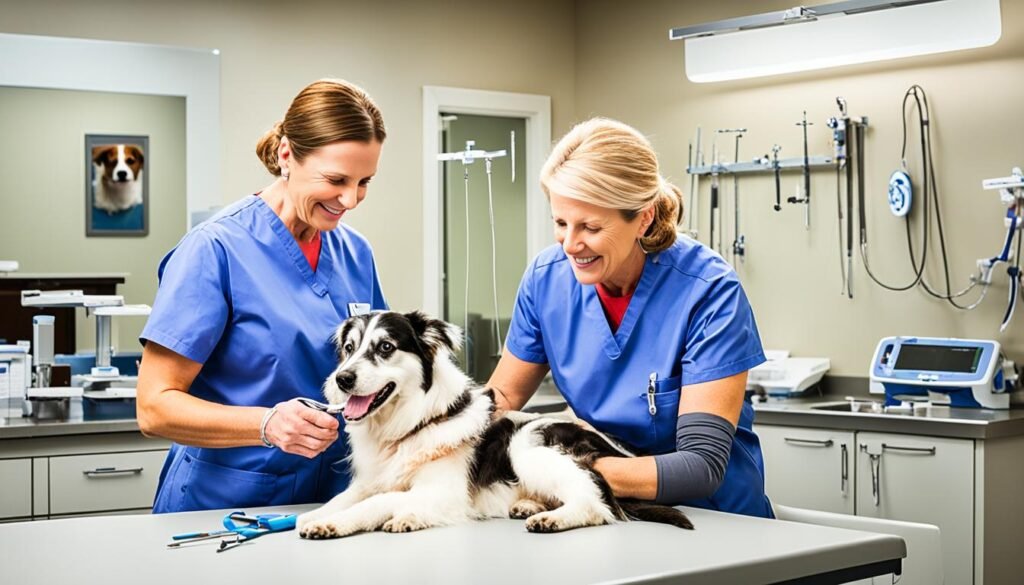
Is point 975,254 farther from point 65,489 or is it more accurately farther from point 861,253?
point 65,489

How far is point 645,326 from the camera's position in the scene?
194cm

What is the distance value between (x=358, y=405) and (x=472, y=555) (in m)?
0.33

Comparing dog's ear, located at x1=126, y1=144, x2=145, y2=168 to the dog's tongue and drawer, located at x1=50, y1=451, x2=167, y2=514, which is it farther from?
the dog's tongue

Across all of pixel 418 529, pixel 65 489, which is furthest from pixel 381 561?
pixel 65 489

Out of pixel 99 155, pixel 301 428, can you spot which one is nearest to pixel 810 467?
pixel 301 428

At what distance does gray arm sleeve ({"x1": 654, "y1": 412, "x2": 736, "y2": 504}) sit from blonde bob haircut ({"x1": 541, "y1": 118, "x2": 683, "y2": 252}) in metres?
0.33

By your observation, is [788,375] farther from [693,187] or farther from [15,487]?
[15,487]

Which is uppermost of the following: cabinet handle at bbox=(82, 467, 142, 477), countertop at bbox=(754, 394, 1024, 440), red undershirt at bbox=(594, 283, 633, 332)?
Answer: red undershirt at bbox=(594, 283, 633, 332)

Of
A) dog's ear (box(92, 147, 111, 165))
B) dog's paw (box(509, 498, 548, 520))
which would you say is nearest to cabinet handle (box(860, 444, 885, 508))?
dog's paw (box(509, 498, 548, 520))

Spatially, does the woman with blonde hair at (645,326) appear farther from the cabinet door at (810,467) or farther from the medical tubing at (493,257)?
the medical tubing at (493,257)

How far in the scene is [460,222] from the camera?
4586mm

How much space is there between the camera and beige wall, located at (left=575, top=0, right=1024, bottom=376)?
3832 mm

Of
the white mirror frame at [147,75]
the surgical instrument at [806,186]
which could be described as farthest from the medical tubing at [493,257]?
the surgical instrument at [806,186]

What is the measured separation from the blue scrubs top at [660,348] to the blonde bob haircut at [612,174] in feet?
0.18
